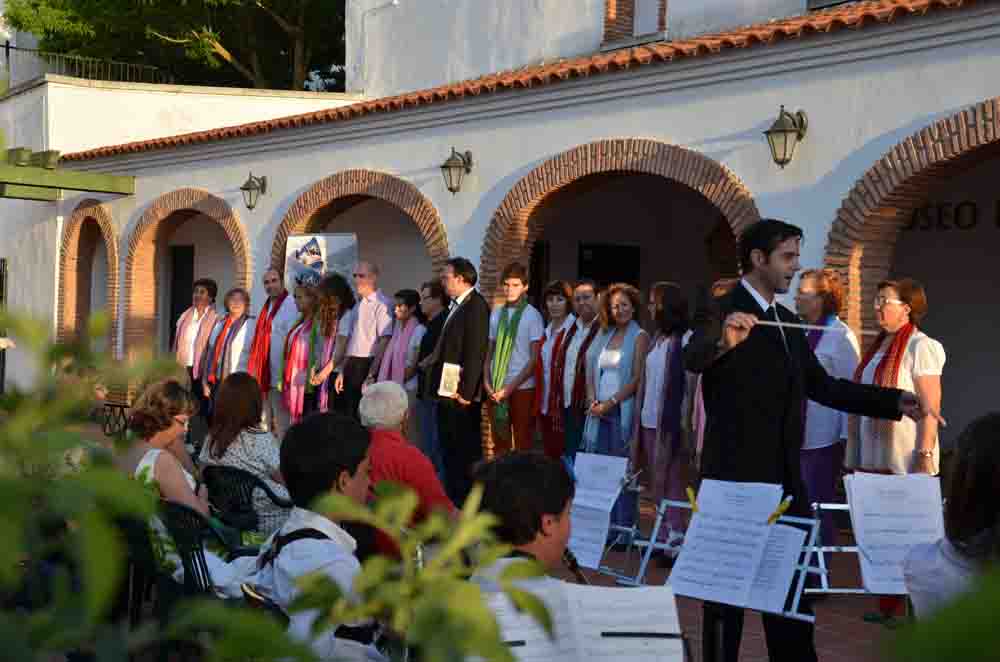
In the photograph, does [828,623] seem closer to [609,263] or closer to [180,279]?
[609,263]

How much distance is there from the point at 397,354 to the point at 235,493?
534 centimetres

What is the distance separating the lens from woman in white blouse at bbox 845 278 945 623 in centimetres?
711

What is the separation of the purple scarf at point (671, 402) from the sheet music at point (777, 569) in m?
4.32

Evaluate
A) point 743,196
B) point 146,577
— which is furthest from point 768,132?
point 146,577

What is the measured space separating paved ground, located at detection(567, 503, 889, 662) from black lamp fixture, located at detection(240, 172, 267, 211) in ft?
31.5

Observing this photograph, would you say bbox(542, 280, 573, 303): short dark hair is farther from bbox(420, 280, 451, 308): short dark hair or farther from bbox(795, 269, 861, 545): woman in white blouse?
bbox(795, 269, 861, 545): woman in white blouse

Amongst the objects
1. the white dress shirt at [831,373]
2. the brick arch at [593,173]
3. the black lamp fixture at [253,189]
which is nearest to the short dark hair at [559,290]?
the brick arch at [593,173]

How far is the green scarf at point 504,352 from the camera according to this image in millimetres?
10578

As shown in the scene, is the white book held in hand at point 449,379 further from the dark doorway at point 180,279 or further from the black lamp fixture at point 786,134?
the dark doorway at point 180,279

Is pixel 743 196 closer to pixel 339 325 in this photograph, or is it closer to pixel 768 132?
pixel 768 132

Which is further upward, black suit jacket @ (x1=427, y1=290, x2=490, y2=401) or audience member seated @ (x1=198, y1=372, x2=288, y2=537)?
black suit jacket @ (x1=427, y1=290, x2=490, y2=401)

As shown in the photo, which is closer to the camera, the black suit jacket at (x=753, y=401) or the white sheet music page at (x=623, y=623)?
the white sheet music page at (x=623, y=623)

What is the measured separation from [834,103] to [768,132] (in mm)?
564

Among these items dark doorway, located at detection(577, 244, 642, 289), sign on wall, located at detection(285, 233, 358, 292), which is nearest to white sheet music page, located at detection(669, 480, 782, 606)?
sign on wall, located at detection(285, 233, 358, 292)
